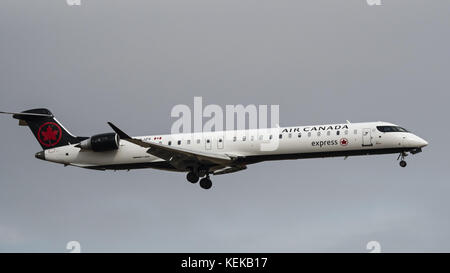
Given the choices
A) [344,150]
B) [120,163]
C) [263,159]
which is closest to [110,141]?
[120,163]

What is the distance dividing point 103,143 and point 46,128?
15.5 feet

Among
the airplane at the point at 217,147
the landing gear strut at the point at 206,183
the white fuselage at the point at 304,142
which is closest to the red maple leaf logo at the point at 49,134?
the airplane at the point at 217,147

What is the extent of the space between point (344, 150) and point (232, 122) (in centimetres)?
656

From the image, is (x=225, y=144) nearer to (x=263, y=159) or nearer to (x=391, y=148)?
(x=263, y=159)

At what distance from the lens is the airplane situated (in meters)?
40.8

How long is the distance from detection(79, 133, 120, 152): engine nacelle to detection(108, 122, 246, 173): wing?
125 inches

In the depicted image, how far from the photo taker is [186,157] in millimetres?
42188

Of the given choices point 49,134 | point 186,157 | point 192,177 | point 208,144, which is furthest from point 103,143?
point 208,144

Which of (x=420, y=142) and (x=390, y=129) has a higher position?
(x=390, y=129)

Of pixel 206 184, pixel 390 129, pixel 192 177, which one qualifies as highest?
pixel 390 129

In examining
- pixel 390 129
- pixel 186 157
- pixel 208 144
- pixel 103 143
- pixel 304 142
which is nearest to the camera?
pixel 304 142

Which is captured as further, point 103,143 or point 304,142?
point 103,143

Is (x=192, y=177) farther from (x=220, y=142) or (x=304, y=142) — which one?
(x=304, y=142)
